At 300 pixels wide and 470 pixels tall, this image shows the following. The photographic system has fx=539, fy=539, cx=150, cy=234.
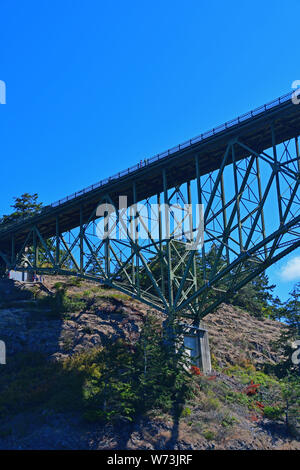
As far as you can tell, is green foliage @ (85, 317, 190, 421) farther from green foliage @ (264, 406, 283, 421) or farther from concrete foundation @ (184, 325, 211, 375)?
green foliage @ (264, 406, 283, 421)

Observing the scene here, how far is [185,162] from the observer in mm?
44250

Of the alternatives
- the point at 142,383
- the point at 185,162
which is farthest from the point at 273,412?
the point at 185,162

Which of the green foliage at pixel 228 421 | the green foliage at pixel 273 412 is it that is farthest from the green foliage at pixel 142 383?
the green foliage at pixel 273 412

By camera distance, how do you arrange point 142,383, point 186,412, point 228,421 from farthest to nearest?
point 142,383
point 186,412
point 228,421

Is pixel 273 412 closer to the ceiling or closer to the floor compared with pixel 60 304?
closer to the floor

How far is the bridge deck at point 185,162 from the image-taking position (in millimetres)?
38812

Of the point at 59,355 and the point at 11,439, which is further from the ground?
the point at 59,355

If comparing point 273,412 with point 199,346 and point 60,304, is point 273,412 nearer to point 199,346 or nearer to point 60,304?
point 199,346

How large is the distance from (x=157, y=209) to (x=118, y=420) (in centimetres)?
1838

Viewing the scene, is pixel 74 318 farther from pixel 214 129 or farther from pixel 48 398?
pixel 214 129

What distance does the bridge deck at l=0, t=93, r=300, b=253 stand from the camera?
Answer: 38812 mm

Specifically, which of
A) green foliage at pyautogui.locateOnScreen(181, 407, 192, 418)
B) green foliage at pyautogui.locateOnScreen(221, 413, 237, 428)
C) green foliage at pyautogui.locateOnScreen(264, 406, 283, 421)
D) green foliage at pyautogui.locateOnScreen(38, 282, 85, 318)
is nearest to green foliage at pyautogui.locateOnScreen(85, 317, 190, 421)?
green foliage at pyautogui.locateOnScreen(181, 407, 192, 418)
